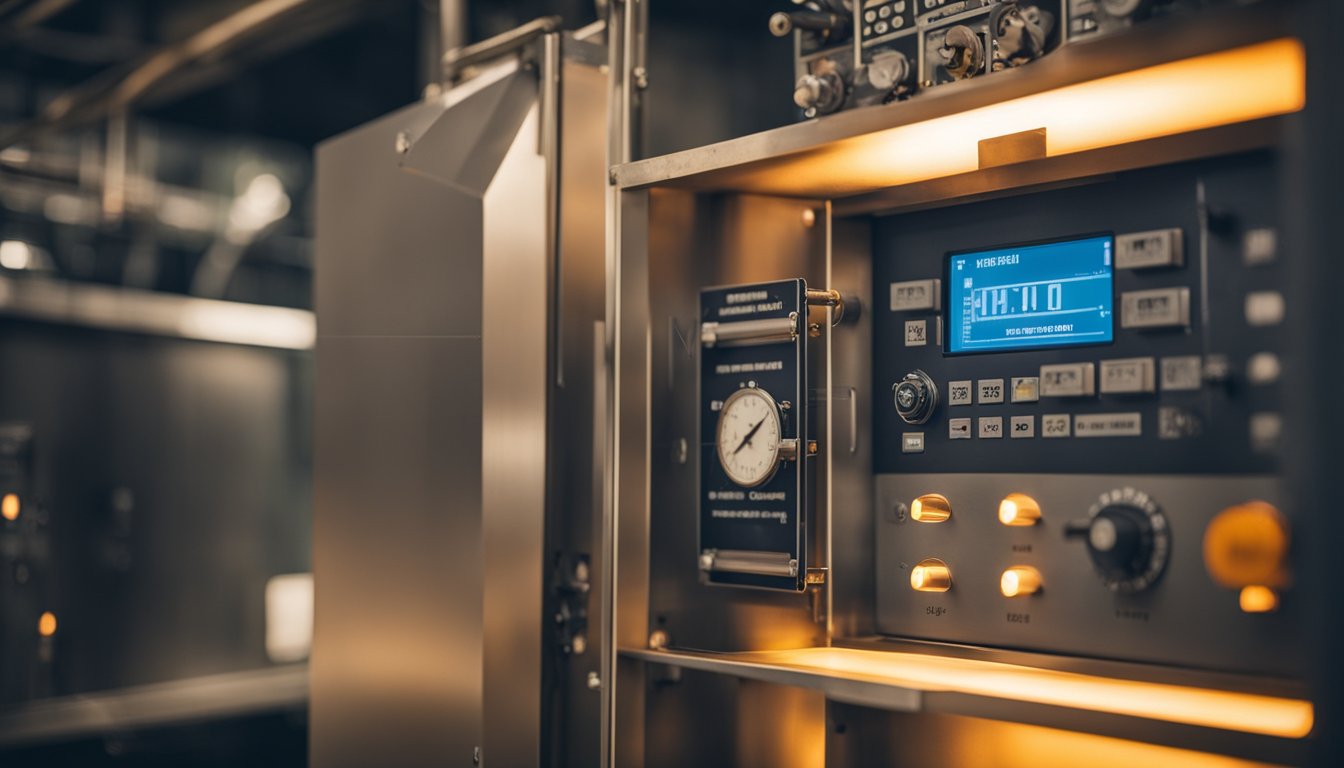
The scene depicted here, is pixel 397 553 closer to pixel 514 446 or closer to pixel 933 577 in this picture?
pixel 514 446

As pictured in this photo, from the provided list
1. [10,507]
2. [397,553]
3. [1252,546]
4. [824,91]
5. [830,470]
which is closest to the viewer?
[1252,546]

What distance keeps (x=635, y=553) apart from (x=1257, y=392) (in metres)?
0.76

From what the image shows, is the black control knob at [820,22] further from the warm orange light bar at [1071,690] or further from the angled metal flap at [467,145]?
the warm orange light bar at [1071,690]

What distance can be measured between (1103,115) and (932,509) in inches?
19.5

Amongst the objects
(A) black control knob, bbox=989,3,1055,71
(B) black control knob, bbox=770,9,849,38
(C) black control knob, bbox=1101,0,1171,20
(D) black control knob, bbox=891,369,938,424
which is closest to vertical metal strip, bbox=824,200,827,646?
(D) black control knob, bbox=891,369,938,424

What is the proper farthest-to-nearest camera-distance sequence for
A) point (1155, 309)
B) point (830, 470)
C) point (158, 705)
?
point (158, 705) < point (830, 470) < point (1155, 309)

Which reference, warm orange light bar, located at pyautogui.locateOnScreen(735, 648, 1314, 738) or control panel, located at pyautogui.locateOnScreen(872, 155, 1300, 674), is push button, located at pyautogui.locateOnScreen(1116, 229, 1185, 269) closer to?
control panel, located at pyautogui.locateOnScreen(872, 155, 1300, 674)

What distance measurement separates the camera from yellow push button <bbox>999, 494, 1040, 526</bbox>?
145cm

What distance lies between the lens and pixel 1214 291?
4.33 feet

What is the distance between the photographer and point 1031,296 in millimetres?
1490

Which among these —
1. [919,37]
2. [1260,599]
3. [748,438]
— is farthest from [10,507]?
[1260,599]

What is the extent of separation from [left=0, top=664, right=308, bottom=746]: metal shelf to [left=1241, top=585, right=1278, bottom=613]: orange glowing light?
313 cm

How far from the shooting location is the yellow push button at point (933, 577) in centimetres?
156

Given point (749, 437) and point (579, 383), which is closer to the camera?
point (749, 437)
